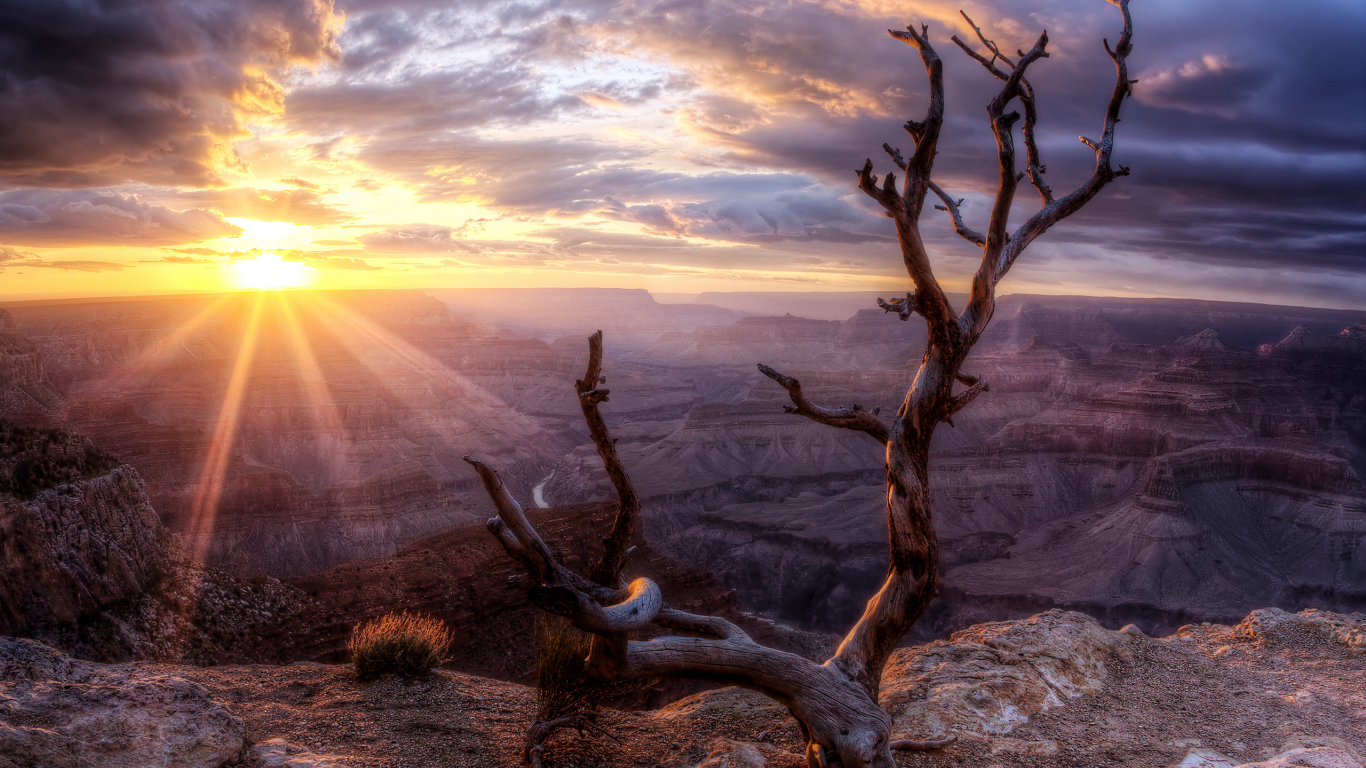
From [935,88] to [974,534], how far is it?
61708 millimetres

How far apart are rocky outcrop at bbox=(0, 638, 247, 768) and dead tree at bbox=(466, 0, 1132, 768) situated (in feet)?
9.89

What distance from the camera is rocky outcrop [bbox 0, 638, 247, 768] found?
549 cm

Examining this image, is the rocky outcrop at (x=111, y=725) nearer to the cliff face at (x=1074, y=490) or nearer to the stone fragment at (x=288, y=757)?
the stone fragment at (x=288, y=757)

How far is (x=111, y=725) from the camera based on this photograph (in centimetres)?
599

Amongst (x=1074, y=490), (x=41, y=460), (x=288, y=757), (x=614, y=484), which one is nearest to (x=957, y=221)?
(x=614, y=484)

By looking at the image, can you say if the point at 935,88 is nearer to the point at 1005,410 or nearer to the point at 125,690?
the point at 125,690

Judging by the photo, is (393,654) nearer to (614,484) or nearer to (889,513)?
(614,484)

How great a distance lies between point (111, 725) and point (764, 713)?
6613 mm

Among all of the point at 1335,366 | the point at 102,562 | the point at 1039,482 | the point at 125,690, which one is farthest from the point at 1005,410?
the point at 125,690

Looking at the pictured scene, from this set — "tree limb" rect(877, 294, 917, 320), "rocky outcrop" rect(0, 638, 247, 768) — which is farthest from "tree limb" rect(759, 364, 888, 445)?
"rocky outcrop" rect(0, 638, 247, 768)

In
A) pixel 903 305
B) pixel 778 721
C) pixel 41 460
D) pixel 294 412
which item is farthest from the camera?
pixel 294 412

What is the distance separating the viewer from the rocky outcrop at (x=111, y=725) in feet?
18.0

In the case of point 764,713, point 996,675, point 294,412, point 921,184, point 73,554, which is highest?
point 921,184

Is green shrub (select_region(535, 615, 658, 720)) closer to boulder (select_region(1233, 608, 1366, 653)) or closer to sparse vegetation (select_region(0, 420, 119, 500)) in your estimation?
boulder (select_region(1233, 608, 1366, 653))
